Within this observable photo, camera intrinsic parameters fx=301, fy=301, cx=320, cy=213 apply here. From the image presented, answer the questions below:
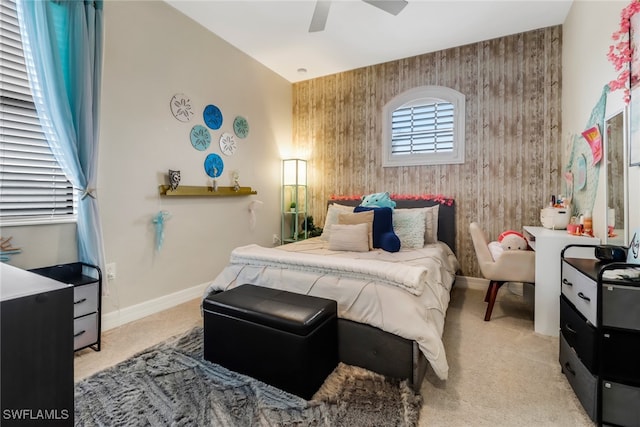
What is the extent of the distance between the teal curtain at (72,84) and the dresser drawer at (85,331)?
41cm

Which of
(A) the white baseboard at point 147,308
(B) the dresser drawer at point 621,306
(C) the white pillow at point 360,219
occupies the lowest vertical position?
(A) the white baseboard at point 147,308

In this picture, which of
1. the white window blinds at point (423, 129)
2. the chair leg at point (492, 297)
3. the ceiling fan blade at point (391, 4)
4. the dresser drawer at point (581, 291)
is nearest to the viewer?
the dresser drawer at point (581, 291)

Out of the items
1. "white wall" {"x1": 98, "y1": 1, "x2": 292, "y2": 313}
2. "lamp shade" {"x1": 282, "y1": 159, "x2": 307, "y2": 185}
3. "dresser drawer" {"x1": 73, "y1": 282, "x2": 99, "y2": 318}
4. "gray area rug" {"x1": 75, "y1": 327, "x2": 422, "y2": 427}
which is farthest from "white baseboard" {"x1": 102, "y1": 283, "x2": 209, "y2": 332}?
"lamp shade" {"x1": 282, "y1": 159, "x2": 307, "y2": 185}

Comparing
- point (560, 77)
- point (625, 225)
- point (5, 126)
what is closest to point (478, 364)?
point (625, 225)

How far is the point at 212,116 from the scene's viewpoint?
11.0 feet

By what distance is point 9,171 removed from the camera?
6.54ft

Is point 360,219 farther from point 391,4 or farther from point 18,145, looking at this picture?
point 18,145

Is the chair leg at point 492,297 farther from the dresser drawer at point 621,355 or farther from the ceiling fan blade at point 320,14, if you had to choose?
the ceiling fan blade at point 320,14

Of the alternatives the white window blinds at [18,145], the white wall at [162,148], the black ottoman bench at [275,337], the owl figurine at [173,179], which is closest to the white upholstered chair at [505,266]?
the black ottoman bench at [275,337]

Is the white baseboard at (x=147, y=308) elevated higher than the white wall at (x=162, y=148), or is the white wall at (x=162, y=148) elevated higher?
the white wall at (x=162, y=148)

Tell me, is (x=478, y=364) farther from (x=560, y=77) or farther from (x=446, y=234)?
(x=560, y=77)

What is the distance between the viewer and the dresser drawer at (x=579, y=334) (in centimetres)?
138

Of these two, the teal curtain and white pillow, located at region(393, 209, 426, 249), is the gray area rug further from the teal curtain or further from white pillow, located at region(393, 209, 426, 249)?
white pillow, located at region(393, 209, 426, 249)

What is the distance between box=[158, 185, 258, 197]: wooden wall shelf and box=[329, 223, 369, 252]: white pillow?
1385 millimetres
